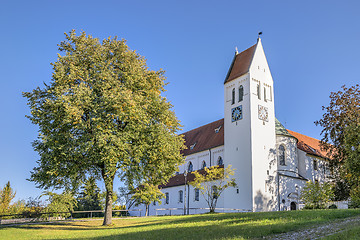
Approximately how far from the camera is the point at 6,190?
1916 inches

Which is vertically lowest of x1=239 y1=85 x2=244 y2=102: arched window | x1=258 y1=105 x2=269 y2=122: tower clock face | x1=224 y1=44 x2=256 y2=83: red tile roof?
x1=258 y1=105 x2=269 y2=122: tower clock face

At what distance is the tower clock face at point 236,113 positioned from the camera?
40.4 meters

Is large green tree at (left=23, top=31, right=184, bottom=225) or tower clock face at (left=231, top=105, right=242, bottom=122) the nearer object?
large green tree at (left=23, top=31, right=184, bottom=225)

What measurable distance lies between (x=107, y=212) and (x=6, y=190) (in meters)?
31.5

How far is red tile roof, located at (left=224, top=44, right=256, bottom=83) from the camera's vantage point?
41875mm

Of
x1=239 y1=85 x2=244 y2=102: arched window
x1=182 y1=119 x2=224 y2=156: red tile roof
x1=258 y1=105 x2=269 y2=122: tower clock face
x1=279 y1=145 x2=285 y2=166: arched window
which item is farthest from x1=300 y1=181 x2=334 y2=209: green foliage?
x1=182 y1=119 x2=224 y2=156: red tile roof

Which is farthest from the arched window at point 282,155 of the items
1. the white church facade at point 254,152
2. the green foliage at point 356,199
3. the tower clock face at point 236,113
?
the green foliage at point 356,199

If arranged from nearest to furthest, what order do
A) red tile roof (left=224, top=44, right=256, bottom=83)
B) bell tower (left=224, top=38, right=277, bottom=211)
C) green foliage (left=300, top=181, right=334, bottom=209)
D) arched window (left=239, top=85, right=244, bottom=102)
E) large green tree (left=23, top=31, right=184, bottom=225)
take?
large green tree (left=23, top=31, right=184, bottom=225), green foliage (left=300, top=181, right=334, bottom=209), bell tower (left=224, top=38, right=277, bottom=211), arched window (left=239, top=85, right=244, bottom=102), red tile roof (left=224, top=44, right=256, bottom=83)

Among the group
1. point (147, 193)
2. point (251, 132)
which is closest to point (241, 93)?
point (251, 132)

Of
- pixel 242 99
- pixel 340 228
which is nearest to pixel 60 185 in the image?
pixel 340 228

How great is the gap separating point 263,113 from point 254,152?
17.2 ft

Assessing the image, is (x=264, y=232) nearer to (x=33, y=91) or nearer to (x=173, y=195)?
(x=33, y=91)

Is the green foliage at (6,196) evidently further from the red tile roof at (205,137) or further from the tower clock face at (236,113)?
the tower clock face at (236,113)

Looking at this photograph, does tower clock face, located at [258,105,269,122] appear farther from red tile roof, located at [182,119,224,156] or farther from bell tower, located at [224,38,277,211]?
red tile roof, located at [182,119,224,156]
